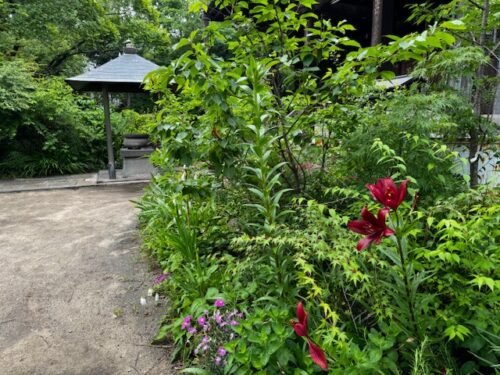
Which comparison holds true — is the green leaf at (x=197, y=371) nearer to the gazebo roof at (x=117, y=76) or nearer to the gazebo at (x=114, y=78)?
the gazebo at (x=114, y=78)

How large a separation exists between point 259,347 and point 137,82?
7050mm

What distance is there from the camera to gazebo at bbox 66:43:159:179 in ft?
24.3

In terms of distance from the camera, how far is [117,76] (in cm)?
759

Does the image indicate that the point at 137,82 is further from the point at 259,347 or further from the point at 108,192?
the point at 259,347

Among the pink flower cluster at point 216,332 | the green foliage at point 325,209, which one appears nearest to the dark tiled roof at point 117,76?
the green foliage at point 325,209

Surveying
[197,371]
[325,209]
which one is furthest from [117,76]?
[197,371]

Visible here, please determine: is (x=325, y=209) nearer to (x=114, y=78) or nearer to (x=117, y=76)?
(x=114, y=78)

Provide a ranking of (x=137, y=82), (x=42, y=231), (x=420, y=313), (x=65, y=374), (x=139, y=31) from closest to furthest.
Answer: (x=420, y=313) < (x=65, y=374) < (x=42, y=231) < (x=137, y=82) < (x=139, y=31)

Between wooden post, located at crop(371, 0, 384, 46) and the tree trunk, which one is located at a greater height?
wooden post, located at crop(371, 0, 384, 46)

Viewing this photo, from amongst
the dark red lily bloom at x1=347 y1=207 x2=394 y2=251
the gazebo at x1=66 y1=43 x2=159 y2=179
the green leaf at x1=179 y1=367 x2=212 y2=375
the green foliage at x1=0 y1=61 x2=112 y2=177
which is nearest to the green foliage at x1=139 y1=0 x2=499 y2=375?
the green leaf at x1=179 y1=367 x2=212 y2=375

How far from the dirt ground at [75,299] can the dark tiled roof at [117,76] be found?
3.56 m

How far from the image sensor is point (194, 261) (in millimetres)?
2580

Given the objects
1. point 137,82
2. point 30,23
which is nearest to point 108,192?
point 137,82

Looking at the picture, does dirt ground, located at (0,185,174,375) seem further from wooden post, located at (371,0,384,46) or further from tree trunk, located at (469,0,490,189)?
wooden post, located at (371,0,384,46)
